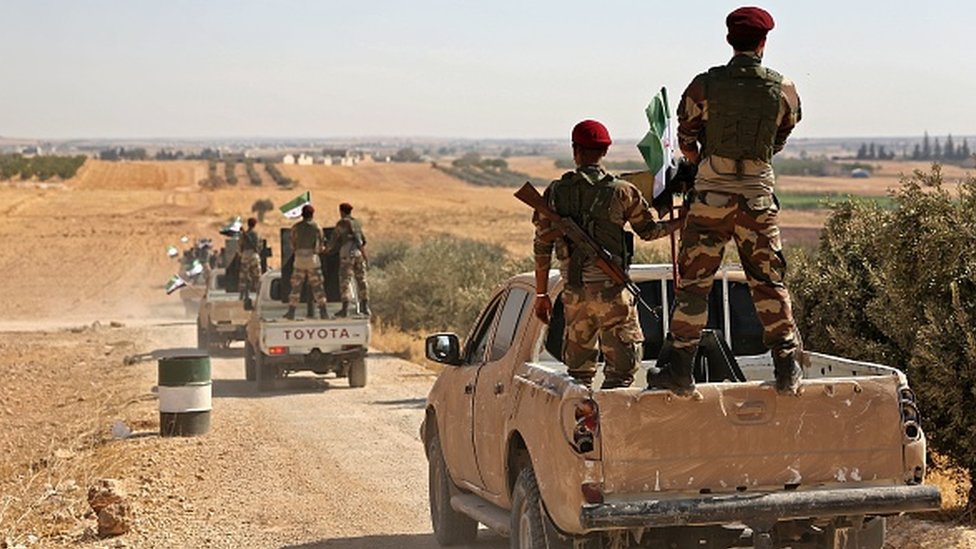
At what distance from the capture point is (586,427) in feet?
24.4

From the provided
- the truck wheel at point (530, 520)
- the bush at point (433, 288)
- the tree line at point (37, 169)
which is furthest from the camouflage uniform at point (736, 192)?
the tree line at point (37, 169)

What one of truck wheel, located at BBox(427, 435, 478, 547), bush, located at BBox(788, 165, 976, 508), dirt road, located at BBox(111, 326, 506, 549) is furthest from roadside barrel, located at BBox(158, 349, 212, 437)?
Answer: bush, located at BBox(788, 165, 976, 508)

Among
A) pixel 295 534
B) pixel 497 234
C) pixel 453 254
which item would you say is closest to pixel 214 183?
pixel 497 234

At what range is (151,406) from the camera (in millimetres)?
20688

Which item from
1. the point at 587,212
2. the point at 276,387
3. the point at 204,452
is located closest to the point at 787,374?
the point at 587,212

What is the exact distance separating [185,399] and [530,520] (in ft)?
31.7

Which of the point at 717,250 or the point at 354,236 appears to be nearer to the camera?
the point at 717,250

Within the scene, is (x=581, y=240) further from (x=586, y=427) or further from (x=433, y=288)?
(x=433, y=288)

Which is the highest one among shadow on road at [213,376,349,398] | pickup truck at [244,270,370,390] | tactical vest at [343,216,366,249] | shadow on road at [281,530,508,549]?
tactical vest at [343,216,366,249]

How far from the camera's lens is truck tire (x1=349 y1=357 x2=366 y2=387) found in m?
22.4

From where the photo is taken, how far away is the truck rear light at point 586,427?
741 centimetres

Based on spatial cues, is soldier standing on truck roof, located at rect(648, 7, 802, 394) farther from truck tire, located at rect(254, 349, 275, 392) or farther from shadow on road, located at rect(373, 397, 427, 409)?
truck tire, located at rect(254, 349, 275, 392)

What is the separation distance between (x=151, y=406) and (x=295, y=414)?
2.28 m

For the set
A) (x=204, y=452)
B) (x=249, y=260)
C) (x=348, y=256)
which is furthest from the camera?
(x=249, y=260)
